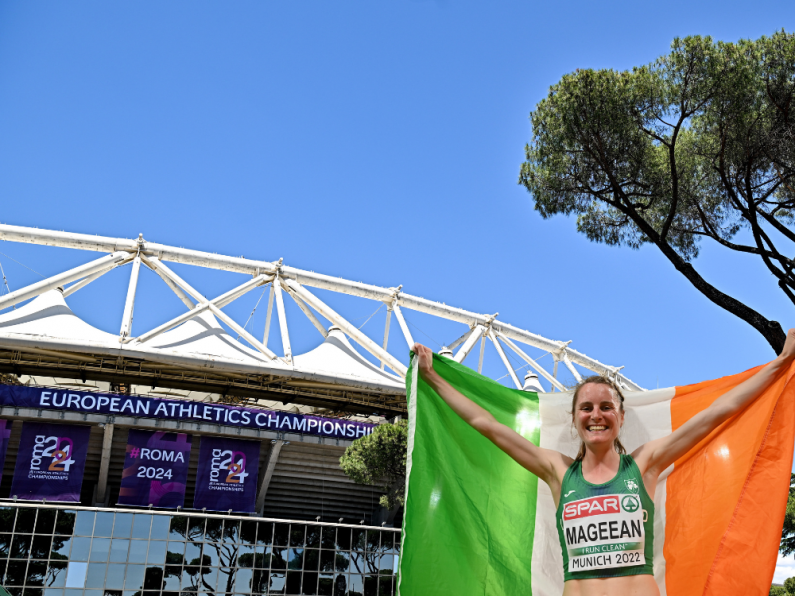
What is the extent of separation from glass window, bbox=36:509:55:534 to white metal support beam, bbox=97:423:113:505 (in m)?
12.8

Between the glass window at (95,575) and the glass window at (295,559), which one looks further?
the glass window at (295,559)

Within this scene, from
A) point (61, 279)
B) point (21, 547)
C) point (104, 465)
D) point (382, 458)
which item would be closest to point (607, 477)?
point (21, 547)

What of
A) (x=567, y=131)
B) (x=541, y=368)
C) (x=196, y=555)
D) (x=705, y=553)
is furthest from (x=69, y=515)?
(x=541, y=368)

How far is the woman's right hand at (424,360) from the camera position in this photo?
4.82 metres

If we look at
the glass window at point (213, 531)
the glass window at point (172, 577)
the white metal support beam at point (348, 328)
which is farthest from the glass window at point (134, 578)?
the white metal support beam at point (348, 328)

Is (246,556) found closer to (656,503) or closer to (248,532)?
(248,532)

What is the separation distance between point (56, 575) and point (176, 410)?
1386cm

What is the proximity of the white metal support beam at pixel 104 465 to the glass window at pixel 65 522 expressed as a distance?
13.0m

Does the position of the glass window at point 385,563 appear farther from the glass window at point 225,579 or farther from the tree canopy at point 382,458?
the tree canopy at point 382,458

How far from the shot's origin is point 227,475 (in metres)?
30.8

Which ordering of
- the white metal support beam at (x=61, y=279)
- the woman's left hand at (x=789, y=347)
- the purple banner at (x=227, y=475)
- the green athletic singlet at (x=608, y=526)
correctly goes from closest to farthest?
the green athletic singlet at (x=608, y=526)
the woman's left hand at (x=789, y=347)
the white metal support beam at (x=61, y=279)
the purple banner at (x=227, y=475)

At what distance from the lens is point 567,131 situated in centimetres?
1700

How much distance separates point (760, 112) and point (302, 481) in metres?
24.9

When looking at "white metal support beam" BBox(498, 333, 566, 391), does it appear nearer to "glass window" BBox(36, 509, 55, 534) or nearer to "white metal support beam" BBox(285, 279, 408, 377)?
"white metal support beam" BBox(285, 279, 408, 377)
